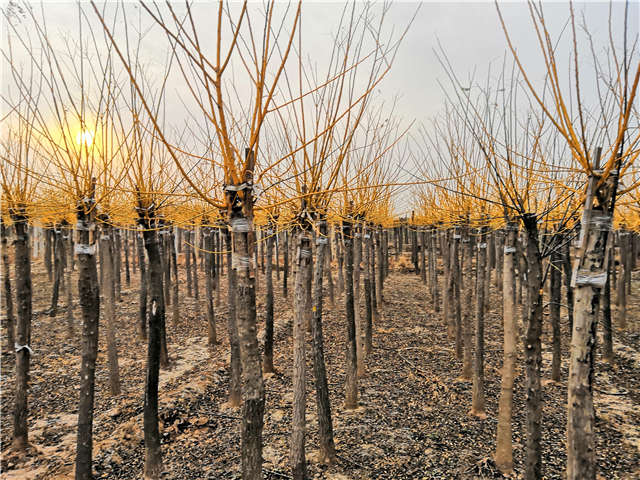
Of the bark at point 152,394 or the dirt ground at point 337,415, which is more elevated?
the bark at point 152,394

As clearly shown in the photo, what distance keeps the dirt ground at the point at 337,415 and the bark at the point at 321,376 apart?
0.84ft

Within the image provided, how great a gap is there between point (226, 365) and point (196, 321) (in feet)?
13.7

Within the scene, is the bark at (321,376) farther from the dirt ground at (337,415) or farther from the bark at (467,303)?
the bark at (467,303)

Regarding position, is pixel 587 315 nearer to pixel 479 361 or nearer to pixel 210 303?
pixel 479 361

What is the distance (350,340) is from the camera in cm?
573

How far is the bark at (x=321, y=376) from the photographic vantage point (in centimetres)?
445

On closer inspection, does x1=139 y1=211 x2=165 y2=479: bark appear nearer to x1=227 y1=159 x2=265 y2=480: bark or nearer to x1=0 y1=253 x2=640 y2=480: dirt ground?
x1=0 y1=253 x2=640 y2=480: dirt ground

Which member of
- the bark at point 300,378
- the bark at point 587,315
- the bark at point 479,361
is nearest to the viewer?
the bark at point 587,315

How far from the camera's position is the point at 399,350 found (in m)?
8.90

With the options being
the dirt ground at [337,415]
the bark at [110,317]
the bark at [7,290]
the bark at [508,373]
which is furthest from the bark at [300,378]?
the bark at [7,290]

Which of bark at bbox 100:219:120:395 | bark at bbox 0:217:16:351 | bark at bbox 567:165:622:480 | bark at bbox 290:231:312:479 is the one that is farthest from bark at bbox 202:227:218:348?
bark at bbox 567:165:622:480

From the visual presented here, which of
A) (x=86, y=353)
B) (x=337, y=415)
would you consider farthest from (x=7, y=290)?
(x=337, y=415)

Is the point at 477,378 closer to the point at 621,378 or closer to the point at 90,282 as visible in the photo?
the point at 621,378

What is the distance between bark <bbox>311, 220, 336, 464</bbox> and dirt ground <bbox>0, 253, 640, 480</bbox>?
256mm
